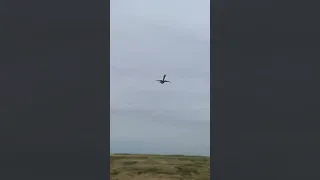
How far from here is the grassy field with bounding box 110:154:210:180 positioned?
475 centimetres

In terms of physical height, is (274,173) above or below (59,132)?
below

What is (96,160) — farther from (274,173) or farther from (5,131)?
(274,173)

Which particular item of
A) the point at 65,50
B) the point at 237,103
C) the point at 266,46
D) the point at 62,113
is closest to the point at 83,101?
the point at 62,113

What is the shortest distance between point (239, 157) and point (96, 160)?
100cm

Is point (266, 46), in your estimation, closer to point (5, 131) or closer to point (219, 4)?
point (219, 4)

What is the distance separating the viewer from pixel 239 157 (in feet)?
9.18

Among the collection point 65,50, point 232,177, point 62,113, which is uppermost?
point 65,50

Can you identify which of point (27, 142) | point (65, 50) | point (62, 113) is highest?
point (65, 50)

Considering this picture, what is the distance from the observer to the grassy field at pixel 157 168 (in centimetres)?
475

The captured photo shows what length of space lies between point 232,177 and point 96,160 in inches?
37.9

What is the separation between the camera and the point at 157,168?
15.9ft

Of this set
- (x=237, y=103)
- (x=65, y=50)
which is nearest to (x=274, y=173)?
(x=237, y=103)

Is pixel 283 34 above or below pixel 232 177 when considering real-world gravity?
above

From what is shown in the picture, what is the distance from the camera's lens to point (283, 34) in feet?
9.32
